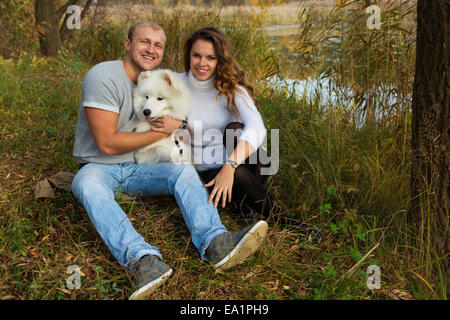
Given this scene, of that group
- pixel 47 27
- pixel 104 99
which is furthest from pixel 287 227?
pixel 47 27

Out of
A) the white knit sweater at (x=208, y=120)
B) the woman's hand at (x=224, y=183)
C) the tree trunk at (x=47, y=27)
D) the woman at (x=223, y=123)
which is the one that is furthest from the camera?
the tree trunk at (x=47, y=27)

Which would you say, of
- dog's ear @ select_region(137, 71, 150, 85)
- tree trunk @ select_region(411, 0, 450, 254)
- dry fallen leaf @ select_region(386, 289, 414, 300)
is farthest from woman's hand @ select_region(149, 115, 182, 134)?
dry fallen leaf @ select_region(386, 289, 414, 300)

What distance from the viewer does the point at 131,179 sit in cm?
231

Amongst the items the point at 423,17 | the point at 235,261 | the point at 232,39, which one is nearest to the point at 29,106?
the point at 232,39

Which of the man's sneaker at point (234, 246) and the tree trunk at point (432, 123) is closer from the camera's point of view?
the tree trunk at point (432, 123)

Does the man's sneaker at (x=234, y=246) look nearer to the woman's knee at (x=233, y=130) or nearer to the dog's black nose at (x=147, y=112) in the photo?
the woman's knee at (x=233, y=130)

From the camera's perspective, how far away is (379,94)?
2.62 meters

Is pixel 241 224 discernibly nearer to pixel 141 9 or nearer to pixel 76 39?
pixel 141 9

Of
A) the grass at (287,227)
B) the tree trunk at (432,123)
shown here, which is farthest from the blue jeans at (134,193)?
the tree trunk at (432,123)

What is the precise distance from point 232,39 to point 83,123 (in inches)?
123

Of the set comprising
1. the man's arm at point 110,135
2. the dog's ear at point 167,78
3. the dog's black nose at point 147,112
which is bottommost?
the man's arm at point 110,135

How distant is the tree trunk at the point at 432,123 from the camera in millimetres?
1755

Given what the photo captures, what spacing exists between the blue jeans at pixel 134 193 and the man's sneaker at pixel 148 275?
4cm

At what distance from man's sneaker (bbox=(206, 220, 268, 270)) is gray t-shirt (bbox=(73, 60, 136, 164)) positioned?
846 mm
